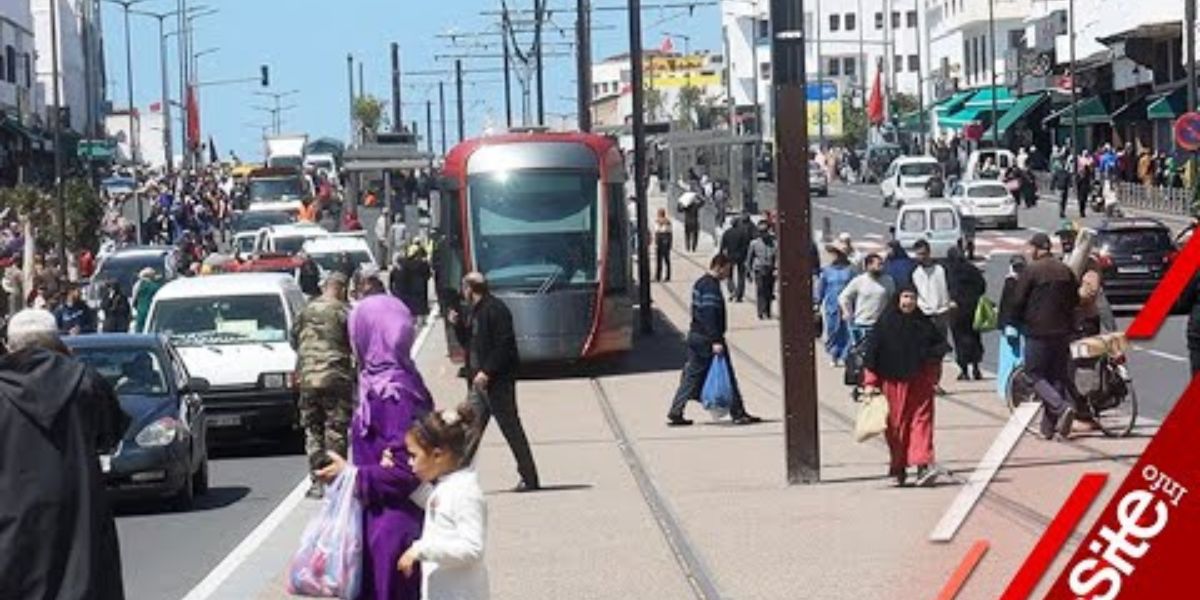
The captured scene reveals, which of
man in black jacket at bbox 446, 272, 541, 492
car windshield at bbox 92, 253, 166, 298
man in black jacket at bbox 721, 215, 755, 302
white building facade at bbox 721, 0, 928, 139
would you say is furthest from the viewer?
white building facade at bbox 721, 0, 928, 139

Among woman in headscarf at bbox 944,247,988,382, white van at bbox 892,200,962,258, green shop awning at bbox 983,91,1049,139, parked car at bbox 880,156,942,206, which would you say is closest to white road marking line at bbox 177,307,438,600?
woman in headscarf at bbox 944,247,988,382

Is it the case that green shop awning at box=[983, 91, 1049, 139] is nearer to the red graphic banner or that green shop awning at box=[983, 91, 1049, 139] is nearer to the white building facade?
the white building facade

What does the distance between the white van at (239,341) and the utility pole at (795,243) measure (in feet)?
19.9

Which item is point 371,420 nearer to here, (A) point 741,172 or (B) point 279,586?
(B) point 279,586

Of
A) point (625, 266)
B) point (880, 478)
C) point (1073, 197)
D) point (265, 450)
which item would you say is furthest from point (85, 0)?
point (880, 478)

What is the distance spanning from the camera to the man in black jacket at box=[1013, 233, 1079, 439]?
19891 mm

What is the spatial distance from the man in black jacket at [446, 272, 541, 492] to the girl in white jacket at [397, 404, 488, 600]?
9.79 meters

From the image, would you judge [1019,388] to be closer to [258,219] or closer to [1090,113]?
[258,219]

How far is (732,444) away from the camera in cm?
2248

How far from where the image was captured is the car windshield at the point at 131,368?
20062 millimetres

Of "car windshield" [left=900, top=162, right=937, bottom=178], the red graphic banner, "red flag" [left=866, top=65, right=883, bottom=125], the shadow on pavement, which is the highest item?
"red flag" [left=866, top=65, right=883, bottom=125]

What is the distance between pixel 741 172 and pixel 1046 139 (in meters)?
34.5

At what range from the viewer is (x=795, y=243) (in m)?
17.7

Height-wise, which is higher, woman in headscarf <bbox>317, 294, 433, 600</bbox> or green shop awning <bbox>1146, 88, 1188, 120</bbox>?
green shop awning <bbox>1146, 88, 1188, 120</bbox>
